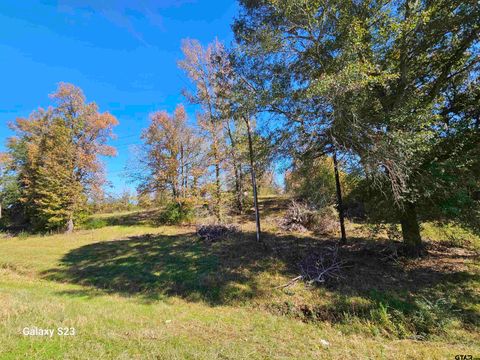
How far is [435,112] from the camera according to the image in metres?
6.79

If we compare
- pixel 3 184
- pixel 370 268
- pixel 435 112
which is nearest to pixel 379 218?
pixel 370 268

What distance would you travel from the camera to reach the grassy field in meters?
3.90

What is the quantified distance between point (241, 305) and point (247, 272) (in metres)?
1.67

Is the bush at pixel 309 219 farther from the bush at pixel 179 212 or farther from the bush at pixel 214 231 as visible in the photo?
the bush at pixel 179 212

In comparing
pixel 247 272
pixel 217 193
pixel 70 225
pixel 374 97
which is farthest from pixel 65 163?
pixel 374 97

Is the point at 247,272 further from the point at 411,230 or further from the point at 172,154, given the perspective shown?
the point at 172,154

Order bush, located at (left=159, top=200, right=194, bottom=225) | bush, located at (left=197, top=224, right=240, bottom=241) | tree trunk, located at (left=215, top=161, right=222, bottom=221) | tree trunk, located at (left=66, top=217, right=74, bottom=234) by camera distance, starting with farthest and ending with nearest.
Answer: tree trunk, located at (left=66, top=217, right=74, bottom=234)
bush, located at (left=159, top=200, right=194, bottom=225)
tree trunk, located at (left=215, top=161, right=222, bottom=221)
bush, located at (left=197, top=224, right=240, bottom=241)

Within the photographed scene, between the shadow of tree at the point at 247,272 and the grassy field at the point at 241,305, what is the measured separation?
0.04 meters

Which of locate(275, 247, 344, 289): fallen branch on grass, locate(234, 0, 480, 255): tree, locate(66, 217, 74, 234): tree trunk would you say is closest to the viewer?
locate(234, 0, 480, 255): tree

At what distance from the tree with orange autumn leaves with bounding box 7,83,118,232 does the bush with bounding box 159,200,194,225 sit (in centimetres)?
731

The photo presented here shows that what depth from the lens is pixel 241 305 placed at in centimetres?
681

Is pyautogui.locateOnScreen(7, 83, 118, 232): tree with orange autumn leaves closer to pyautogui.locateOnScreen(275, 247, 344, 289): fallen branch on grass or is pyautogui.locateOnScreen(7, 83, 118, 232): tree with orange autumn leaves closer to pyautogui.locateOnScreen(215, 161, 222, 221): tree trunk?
pyautogui.locateOnScreen(215, 161, 222, 221): tree trunk

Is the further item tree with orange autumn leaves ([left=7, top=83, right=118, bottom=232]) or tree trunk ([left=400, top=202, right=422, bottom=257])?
tree with orange autumn leaves ([left=7, top=83, right=118, bottom=232])

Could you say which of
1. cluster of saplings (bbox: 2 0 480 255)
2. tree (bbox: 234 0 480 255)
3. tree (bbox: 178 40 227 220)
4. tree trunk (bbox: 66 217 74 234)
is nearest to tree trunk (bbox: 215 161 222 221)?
tree (bbox: 178 40 227 220)
